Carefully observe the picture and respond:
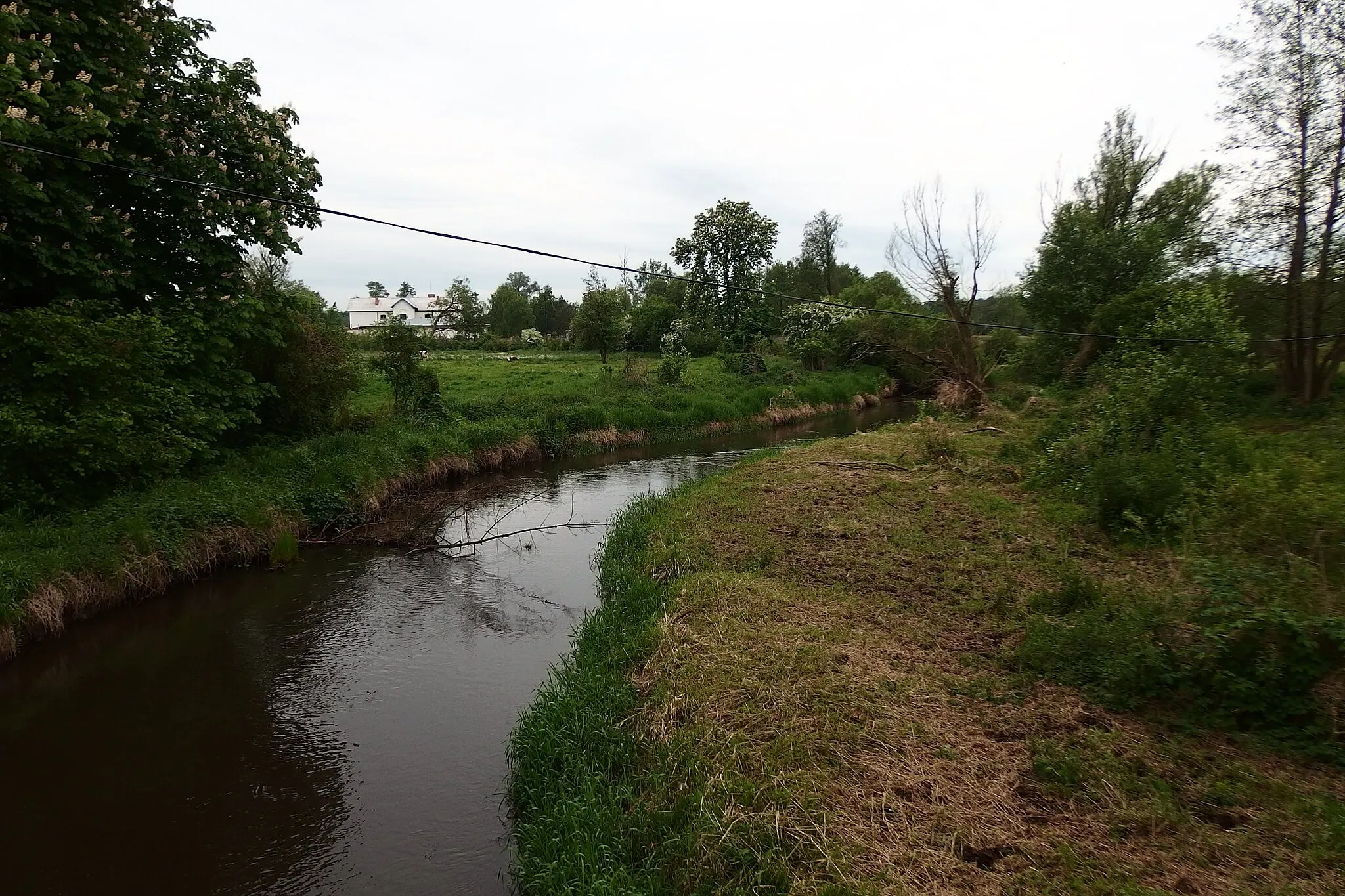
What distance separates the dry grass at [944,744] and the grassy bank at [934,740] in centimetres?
2

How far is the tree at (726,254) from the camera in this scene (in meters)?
44.1

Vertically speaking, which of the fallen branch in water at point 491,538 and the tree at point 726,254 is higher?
the tree at point 726,254

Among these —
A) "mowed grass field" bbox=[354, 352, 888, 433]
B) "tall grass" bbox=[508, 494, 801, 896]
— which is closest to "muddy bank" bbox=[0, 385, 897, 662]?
"mowed grass field" bbox=[354, 352, 888, 433]

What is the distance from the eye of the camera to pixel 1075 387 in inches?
Answer: 891

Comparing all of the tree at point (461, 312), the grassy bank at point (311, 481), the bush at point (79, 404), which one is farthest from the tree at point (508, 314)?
the bush at point (79, 404)

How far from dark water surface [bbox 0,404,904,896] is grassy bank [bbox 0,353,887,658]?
1.66 ft

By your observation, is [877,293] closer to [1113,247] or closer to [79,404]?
[1113,247]

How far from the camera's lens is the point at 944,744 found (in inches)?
212

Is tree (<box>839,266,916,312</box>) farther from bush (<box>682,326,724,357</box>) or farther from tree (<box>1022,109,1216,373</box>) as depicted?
tree (<box>1022,109,1216,373</box>)

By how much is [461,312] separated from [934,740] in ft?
197


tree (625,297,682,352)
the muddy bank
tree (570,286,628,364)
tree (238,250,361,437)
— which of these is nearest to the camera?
the muddy bank

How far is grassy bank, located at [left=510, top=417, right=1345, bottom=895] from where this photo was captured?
4246 millimetres

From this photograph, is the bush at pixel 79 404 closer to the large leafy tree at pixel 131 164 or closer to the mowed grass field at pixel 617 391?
the large leafy tree at pixel 131 164

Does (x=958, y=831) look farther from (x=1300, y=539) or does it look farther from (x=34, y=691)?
(x=34, y=691)
